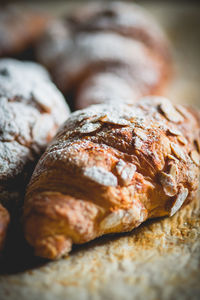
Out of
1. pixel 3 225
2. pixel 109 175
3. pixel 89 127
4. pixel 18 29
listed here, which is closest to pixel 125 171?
pixel 109 175

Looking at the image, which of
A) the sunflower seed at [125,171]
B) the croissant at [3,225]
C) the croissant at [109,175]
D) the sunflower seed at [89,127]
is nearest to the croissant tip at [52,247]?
the croissant at [109,175]

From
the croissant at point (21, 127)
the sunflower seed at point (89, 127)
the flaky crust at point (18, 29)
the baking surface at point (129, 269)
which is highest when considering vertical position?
the flaky crust at point (18, 29)

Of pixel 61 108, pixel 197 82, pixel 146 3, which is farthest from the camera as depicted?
pixel 146 3

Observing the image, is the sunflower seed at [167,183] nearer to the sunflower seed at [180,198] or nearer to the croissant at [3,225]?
the sunflower seed at [180,198]

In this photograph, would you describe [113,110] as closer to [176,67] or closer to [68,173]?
[68,173]

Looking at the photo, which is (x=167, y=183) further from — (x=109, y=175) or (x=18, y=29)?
(x=18, y=29)

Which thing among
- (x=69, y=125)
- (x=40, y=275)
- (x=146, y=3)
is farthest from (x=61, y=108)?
(x=146, y=3)
